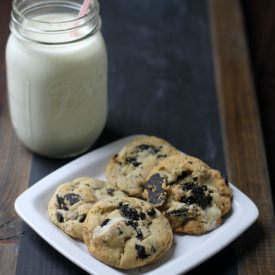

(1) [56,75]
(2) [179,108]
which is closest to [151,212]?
(1) [56,75]

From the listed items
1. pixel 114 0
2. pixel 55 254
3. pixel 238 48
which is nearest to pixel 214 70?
pixel 238 48

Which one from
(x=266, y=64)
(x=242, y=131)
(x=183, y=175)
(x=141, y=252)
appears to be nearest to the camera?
(x=141, y=252)

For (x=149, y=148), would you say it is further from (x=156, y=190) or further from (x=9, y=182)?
(x=9, y=182)

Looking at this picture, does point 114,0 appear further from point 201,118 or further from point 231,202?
point 231,202

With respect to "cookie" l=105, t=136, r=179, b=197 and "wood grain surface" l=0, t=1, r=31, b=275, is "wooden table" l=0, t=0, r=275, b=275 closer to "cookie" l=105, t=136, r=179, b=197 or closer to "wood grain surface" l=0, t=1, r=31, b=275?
"wood grain surface" l=0, t=1, r=31, b=275

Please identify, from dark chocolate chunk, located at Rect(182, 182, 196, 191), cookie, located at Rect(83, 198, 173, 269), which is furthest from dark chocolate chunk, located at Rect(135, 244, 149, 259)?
dark chocolate chunk, located at Rect(182, 182, 196, 191)
